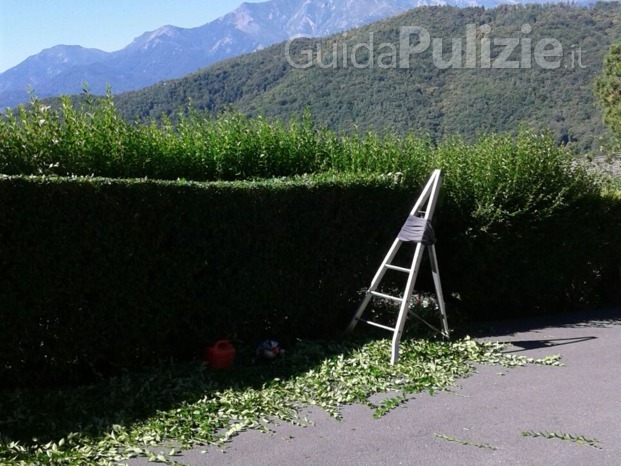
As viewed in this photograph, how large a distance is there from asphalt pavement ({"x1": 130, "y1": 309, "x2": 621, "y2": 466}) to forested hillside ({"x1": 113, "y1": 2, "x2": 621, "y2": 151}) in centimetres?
2296

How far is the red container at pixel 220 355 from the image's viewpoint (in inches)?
241

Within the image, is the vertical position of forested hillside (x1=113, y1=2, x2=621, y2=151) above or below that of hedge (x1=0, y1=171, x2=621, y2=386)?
above

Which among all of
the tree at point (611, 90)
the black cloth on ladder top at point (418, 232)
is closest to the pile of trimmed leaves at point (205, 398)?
the black cloth on ladder top at point (418, 232)

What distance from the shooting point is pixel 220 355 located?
6121 millimetres

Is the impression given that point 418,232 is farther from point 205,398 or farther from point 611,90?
point 611,90

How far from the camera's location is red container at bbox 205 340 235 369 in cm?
612


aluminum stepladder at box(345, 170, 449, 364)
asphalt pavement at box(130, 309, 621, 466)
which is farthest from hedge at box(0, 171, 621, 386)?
asphalt pavement at box(130, 309, 621, 466)

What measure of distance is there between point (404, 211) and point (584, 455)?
12.7 ft

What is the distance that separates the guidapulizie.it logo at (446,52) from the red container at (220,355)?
112 feet

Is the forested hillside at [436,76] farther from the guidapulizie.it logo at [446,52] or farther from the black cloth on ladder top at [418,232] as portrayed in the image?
the black cloth on ladder top at [418,232]

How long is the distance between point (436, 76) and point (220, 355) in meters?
33.3

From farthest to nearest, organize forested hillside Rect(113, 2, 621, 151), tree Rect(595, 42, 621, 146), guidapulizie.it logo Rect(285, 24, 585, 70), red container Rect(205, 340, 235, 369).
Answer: guidapulizie.it logo Rect(285, 24, 585, 70), forested hillside Rect(113, 2, 621, 151), tree Rect(595, 42, 621, 146), red container Rect(205, 340, 235, 369)

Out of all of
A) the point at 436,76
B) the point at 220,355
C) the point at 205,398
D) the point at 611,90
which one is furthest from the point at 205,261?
the point at 436,76

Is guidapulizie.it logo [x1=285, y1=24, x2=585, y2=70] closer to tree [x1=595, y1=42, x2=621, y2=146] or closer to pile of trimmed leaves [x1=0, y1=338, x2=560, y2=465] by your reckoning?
tree [x1=595, y1=42, x2=621, y2=146]
